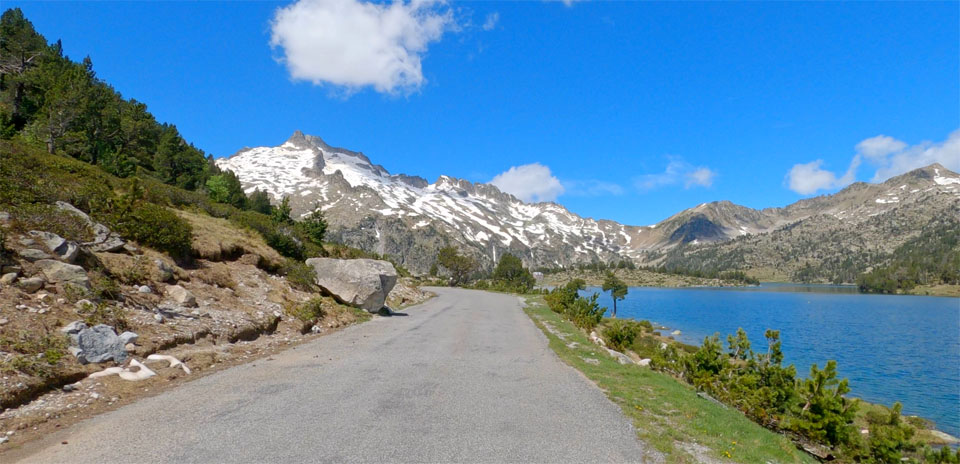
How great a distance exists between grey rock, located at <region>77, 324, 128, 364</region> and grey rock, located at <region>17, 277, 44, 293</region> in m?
2.11

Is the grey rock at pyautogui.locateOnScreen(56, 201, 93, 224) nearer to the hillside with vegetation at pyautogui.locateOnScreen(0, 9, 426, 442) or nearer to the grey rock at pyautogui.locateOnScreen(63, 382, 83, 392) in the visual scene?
the hillside with vegetation at pyautogui.locateOnScreen(0, 9, 426, 442)

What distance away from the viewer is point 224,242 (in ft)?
71.5

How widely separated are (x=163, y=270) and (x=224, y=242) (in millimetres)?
6492

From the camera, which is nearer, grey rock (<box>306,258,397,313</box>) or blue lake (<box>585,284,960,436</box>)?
grey rock (<box>306,258,397,313</box>)

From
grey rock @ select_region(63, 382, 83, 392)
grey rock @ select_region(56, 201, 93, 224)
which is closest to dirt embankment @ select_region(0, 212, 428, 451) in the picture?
grey rock @ select_region(63, 382, 83, 392)

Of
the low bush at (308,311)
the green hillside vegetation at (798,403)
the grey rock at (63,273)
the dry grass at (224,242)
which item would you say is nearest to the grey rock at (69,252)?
the grey rock at (63,273)

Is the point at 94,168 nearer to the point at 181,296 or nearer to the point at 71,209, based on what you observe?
the point at 71,209

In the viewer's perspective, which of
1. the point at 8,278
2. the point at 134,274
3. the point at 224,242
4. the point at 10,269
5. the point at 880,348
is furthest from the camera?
the point at 880,348

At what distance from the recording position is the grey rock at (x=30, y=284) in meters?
10.6

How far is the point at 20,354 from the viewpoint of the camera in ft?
27.9

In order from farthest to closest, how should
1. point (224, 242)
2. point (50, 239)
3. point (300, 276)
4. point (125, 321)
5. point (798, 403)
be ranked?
point (300, 276) → point (224, 242) → point (798, 403) → point (50, 239) → point (125, 321)

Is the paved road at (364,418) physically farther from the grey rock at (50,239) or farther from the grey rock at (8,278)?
the grey rock at (50,239)

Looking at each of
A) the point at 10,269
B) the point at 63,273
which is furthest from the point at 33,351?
the point at 63,273

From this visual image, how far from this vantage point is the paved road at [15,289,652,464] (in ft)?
21.1
